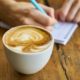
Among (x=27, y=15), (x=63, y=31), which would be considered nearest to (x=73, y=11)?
(x=63, y=31)

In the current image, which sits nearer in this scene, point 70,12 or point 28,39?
point 28,39

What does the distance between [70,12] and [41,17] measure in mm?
295

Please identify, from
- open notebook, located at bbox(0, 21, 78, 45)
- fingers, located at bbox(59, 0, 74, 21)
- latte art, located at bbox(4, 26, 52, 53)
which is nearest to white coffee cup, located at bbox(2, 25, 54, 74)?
latte art, located at bbox(4, 26, 52, 53)

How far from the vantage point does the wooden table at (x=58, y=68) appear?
19.4 inches

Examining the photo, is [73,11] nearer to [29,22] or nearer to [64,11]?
[64,11]

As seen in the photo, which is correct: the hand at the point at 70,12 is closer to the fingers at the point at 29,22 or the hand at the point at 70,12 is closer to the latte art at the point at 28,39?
the fingers at the point at 29,22

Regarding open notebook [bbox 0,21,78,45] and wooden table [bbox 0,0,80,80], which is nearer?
wooden table [bbox 0,0,80,80]

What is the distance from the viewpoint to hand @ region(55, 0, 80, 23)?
2.96 ft

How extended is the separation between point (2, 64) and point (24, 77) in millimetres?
125

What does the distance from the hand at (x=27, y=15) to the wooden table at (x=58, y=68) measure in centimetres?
17

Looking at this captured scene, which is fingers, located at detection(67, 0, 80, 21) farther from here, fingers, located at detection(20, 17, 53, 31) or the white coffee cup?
the white coffee cup

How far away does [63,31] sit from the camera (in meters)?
0.80

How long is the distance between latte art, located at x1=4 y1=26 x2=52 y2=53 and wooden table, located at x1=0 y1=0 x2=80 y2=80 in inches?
5.1

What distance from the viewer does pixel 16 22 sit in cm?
80
